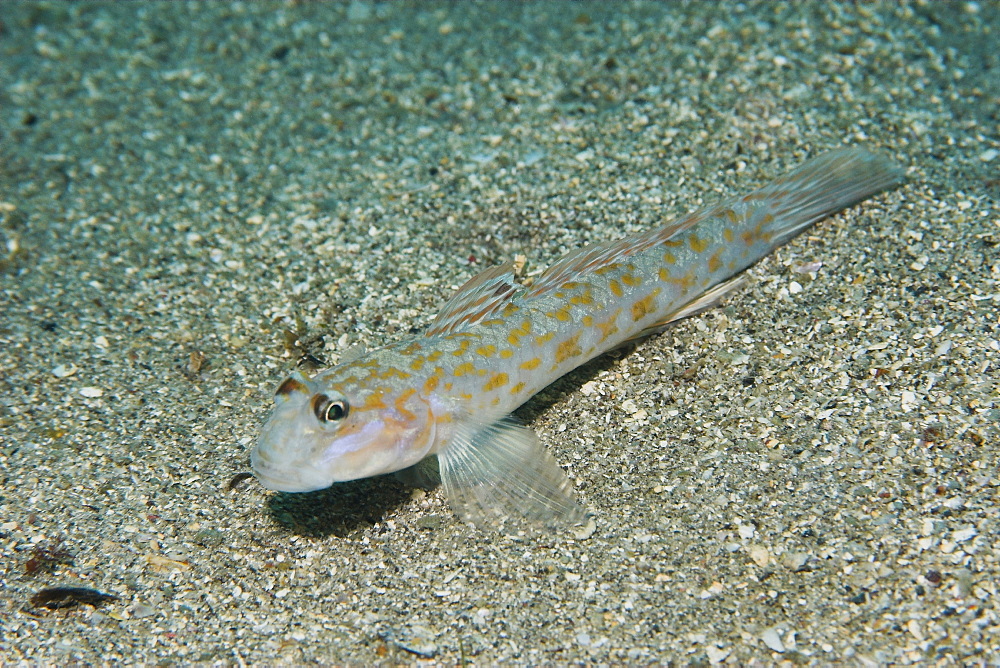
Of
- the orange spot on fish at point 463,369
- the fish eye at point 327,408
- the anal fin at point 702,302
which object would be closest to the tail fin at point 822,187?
the anal fin at point 702,302

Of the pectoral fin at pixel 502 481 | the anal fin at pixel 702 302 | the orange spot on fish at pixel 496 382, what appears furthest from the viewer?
the anal fin at pixel 702 302

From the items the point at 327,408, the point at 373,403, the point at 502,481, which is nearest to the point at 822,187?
the point at 502,481

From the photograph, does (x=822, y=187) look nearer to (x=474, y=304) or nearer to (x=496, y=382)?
(x=474, y=304)

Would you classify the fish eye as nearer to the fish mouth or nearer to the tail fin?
the fish mouth

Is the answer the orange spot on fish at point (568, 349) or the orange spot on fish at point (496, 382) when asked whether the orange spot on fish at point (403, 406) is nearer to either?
the orange spot on fish at point (496, 382)

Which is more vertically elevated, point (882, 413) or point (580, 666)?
point (882, 413)

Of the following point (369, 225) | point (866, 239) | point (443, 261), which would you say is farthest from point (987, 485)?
point (369, 225)

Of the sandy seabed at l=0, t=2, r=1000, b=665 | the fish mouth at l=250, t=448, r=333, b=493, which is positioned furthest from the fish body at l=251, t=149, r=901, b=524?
the sandy seabed at l=0, t=2, r=1000, b=665

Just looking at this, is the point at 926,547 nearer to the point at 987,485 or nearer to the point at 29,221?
the point at 987,485
